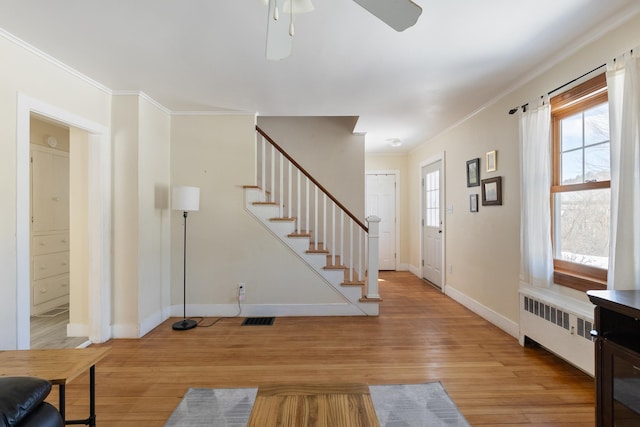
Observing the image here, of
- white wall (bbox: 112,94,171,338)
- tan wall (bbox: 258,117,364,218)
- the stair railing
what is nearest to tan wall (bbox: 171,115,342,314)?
the stair railing

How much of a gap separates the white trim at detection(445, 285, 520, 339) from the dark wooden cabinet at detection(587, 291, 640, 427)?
1560 mm

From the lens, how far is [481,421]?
6.19ft

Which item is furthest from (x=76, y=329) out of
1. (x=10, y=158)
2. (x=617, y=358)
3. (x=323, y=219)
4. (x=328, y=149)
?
(x=617, y=358)

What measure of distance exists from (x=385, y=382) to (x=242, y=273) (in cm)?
215

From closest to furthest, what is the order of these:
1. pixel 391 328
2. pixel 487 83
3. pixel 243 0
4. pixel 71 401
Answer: pixel 243 0, pixel 71 401, pixel 487 83, pixel 391 328

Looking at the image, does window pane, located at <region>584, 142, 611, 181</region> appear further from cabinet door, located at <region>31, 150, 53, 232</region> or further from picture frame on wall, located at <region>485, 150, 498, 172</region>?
cabinet door, located at <region>31, 150, 53, 232</region>

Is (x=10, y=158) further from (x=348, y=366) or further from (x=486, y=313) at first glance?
(x=486, y=313)

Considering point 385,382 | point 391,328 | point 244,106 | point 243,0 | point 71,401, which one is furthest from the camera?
point 244,106

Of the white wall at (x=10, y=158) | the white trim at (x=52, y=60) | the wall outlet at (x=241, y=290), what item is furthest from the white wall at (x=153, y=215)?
the white wall at (x=10, y=158)

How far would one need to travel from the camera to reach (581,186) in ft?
7.93

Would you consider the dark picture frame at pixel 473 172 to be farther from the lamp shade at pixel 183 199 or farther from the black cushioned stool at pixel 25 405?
the black cushioned stool at pixel 25 405

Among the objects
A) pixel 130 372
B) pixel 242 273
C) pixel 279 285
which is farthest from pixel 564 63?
pixel 130 372

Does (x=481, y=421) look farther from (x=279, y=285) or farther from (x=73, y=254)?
(x=73, y=254)

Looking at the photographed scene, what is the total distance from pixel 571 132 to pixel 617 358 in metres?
1.85
